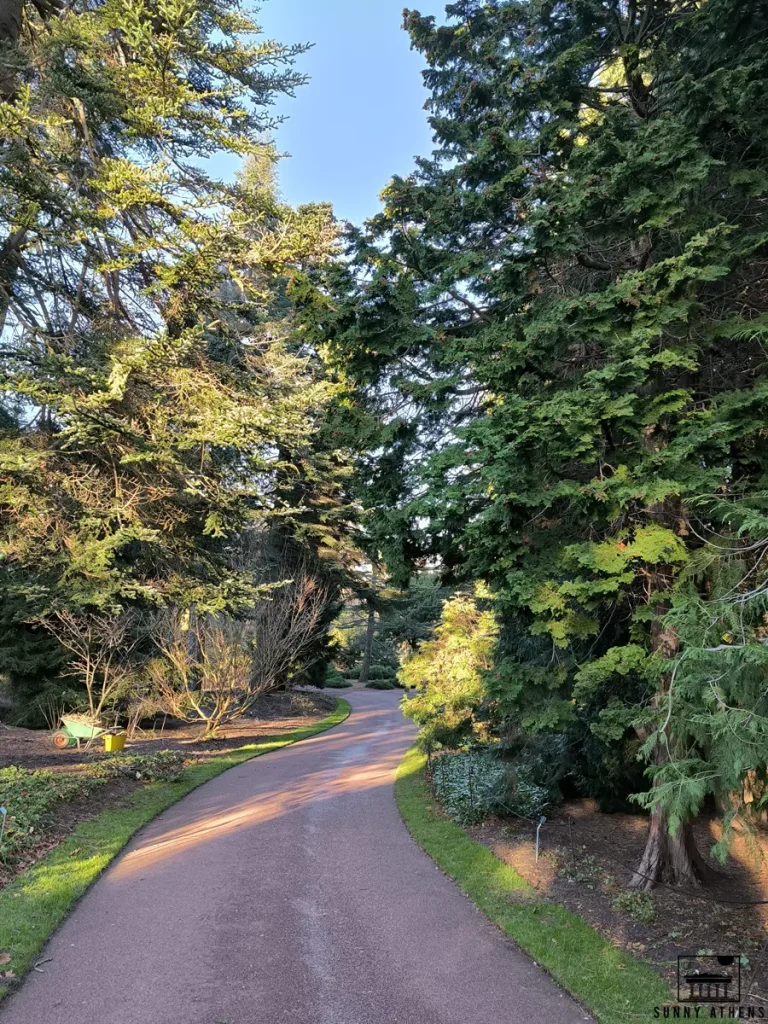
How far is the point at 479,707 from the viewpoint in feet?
31.1

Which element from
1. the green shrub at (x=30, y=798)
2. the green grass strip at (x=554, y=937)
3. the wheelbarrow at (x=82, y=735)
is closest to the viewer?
the green grass strip at (x=554, y=937)

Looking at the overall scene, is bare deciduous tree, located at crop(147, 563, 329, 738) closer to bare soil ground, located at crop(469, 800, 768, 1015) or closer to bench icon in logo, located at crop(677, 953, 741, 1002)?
bare soil ground, located at crop(469, 800, 768, 1015)

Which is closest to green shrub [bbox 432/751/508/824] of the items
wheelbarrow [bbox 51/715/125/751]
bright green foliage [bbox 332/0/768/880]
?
bright green foliage [bbox 332/0/768/880]

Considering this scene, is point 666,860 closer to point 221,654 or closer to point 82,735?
point 221,654

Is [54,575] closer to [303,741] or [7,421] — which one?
[7,421]

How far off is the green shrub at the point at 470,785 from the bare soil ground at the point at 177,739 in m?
5.26

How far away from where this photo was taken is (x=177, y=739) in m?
14.6

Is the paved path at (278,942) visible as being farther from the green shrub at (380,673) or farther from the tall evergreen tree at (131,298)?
the green shrub at (380,673)

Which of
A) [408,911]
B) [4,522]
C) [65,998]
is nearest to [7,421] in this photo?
[4,522]

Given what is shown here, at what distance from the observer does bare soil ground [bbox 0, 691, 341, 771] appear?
10.9m

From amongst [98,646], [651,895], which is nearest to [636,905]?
[651,895]

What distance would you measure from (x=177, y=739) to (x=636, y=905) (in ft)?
39.0

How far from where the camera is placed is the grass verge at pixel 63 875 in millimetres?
4465

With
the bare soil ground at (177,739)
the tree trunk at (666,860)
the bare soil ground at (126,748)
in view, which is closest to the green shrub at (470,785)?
the tree trunk at (666,860)
